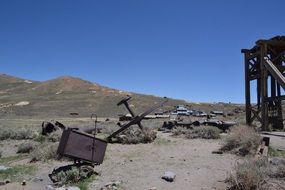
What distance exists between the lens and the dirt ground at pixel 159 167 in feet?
26.5

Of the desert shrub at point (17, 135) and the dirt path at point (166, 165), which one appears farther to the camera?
the desert shrub at point (17, 135)

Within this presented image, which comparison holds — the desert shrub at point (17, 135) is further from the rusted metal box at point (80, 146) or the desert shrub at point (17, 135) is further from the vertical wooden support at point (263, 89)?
the vertical wooden support at point (263, 89)

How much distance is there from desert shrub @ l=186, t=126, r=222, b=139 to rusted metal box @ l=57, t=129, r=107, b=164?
733cm

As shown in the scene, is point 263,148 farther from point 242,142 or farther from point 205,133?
point 205,133

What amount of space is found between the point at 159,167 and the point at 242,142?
3172 mm

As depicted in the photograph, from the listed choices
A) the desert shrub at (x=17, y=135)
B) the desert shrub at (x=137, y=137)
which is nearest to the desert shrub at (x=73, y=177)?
the desert shrub at (x=137, y=137)

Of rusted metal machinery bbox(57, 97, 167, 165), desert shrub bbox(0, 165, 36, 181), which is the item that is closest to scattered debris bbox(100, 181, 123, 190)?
rusted metal machinery bbox(57, 97, 167, 165)

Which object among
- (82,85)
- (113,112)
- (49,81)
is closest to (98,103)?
(113,112)

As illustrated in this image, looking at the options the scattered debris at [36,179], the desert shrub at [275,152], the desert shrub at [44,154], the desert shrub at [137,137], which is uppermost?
the desert shrub at [137,137]

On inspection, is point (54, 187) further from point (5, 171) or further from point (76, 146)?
point (5, 171)

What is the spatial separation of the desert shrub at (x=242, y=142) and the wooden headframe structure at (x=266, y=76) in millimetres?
4142

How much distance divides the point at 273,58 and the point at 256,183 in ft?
39.5

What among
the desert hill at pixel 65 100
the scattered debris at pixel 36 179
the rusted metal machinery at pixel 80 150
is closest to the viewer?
the scattered debris at pixel 36 179

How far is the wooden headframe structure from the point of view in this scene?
16406 millimetres
